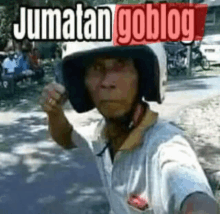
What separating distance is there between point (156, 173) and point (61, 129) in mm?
607

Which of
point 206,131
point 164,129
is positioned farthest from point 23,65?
point 164,129

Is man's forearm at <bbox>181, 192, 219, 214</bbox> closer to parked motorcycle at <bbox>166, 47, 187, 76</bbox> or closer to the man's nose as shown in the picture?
the man's nose

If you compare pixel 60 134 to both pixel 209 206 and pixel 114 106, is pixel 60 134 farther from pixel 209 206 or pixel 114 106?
pixel 209 206

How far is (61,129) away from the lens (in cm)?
175

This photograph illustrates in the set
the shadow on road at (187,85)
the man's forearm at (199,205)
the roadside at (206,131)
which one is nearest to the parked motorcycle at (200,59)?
the shadow on road at (187,85)

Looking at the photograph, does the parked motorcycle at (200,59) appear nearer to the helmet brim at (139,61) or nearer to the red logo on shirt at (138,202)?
the helmet brim at (139,61)

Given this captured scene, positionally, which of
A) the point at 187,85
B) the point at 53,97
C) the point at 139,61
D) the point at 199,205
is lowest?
the point at 187,85

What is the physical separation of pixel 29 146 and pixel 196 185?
504 centimetres

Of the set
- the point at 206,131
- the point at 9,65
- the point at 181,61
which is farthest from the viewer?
the point at 181,61

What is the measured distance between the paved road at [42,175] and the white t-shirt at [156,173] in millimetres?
1237

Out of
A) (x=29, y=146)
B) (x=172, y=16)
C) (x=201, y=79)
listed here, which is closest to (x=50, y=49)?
(x=201, y=79)

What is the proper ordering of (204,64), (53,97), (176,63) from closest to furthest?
(53,97) → (176,63) → (204,64)

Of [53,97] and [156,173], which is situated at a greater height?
[53,97]

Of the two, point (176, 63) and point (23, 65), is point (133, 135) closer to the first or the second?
point (23, 65)
